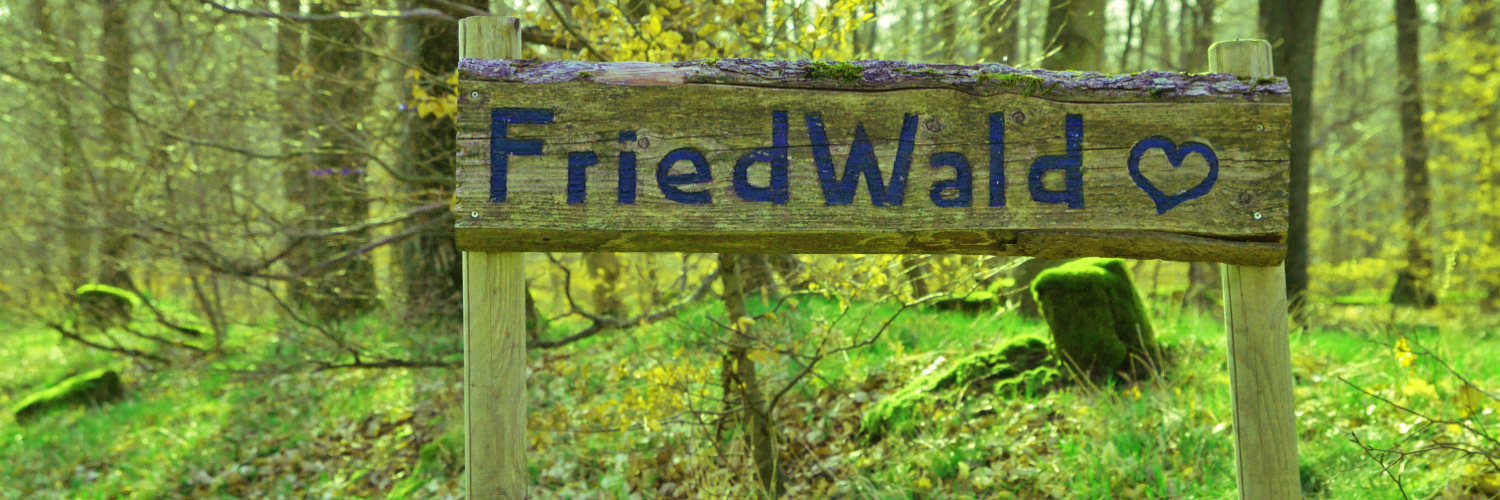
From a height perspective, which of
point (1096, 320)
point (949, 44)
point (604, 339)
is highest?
point (949, 44)

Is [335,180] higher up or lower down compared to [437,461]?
higher up

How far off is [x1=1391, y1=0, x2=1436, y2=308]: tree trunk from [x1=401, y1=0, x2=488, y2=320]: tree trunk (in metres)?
11.1

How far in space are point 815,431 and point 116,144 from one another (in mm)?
5867

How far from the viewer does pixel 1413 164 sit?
1155cm

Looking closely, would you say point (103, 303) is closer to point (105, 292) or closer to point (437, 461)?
point (105, 292)

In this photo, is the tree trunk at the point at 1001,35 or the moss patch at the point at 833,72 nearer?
the moss patch at the point at 833,72

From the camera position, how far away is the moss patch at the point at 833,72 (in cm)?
237

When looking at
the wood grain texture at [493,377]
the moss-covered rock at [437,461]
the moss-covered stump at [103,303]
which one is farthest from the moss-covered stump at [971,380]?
the moss-covered stump at [103,303]

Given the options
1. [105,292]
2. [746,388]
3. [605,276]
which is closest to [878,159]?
[746,388]

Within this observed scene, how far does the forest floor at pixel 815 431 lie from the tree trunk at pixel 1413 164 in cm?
528

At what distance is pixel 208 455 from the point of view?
6148mm

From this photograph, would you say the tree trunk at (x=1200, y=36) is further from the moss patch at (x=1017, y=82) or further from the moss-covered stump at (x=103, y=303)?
the moss-covered stump at (x=103, y=303)

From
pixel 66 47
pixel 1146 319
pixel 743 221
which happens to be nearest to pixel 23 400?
pixel 66 47

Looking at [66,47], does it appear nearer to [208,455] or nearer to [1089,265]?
[208,455]
